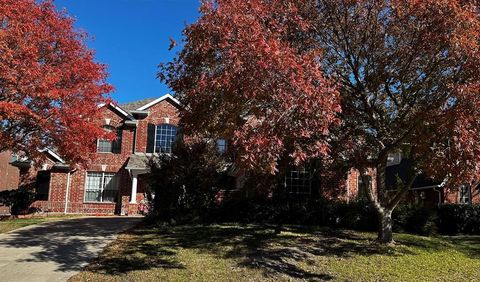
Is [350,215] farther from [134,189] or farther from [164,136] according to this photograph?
[164,136]

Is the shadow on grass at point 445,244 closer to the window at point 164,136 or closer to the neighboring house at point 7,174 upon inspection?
the window at point 164,136

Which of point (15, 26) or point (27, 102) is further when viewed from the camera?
point (27, 102)

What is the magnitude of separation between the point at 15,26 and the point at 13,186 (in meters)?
18.8

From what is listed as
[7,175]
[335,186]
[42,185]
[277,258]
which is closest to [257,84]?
[277,258]

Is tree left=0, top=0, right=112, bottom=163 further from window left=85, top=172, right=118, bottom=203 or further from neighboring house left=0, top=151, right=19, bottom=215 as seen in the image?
neighboring house left=0, top=151, right=19, bottom=215

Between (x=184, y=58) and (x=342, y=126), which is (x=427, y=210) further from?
(x=184, y=58)

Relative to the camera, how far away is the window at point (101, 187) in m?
27.8

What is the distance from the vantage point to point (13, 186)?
98.3ft

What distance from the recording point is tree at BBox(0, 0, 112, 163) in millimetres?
13852

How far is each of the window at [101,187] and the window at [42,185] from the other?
2.31 m

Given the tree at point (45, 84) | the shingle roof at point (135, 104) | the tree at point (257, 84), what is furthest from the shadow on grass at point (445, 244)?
the shingle roof at point (135, 104)

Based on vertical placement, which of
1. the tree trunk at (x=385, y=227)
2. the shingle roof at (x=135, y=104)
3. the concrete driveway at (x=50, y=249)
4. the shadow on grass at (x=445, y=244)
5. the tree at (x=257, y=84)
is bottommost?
the concrete driveway at (x=50, y=249)

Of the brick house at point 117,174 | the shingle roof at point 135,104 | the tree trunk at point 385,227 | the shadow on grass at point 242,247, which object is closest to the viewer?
the shadow on grass at point 242,247

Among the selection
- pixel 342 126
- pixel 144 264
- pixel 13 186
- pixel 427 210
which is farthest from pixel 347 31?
pixel 13 186
